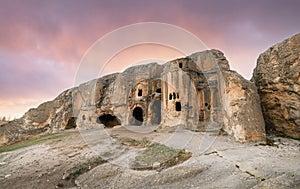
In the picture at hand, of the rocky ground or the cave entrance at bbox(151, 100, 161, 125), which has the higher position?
the cave entrance at bbox(151, 100, 161, 125)

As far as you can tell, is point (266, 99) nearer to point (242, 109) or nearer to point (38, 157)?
point (242, 109)

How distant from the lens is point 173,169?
7.37 metres

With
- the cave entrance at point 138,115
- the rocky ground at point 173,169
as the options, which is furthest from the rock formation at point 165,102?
the rocky ground at point 173,169

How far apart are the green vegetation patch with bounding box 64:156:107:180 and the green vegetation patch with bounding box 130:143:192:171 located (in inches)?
77.3

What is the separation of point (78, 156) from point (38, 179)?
2534 millimetres

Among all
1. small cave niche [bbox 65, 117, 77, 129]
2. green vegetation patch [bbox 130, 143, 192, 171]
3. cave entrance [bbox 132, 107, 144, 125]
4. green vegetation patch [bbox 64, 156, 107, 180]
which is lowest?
green vegetation patch [bbox 64, 156, 107, 180]

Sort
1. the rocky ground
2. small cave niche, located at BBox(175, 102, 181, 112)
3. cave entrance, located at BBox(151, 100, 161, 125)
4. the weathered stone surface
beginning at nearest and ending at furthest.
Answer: the rocky ground < the weathered stone surface < small cave niche, located at BBox(175, 102, 181, 112) < cave entrance, located at BBox(151, 100, 161, 125)

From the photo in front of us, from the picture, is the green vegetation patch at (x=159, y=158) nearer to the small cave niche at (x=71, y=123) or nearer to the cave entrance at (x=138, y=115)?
the cave entrance at (x=138, y=115)

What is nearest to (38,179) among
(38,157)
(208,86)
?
(38,157)

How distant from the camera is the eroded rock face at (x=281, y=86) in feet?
37.4

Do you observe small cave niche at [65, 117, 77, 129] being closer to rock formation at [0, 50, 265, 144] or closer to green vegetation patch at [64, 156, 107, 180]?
rock formation at [0, 50, 265, 144]

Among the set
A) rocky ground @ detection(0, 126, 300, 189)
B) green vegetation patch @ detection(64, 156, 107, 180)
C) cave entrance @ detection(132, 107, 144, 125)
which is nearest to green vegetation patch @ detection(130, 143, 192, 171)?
rocky ground @ detection(0, 126, 300, 189)

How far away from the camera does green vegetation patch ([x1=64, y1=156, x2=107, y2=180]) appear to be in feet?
28.4

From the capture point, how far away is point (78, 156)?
1102 cm
